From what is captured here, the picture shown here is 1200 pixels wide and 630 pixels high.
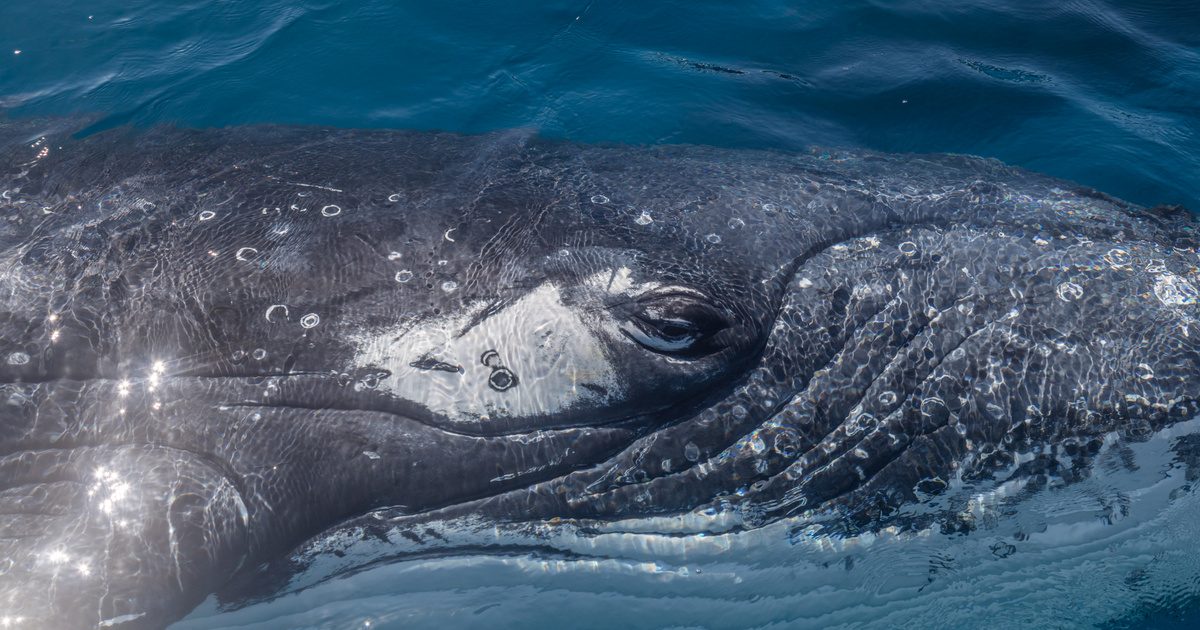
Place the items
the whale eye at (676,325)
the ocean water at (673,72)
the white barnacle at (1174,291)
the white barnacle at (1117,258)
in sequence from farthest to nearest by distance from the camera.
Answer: the ocean water at (673,72) < the white barnacle at (1117,258) < the white barnacle at (1174,291) < the whale eye at (676,325)

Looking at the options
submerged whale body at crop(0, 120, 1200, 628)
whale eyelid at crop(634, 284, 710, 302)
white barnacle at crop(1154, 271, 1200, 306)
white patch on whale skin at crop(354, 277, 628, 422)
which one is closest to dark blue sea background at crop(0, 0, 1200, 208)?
white barnacle at crop(1154, 271, 1200, 306)

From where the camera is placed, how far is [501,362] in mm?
6953

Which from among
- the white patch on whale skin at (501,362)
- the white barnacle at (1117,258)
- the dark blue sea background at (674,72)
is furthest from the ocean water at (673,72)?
the white patch on whale skin at (501,362)

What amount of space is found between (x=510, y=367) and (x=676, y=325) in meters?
1.41

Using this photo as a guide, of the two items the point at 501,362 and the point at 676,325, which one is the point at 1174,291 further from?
the point at 501,362

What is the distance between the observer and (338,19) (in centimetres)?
1489

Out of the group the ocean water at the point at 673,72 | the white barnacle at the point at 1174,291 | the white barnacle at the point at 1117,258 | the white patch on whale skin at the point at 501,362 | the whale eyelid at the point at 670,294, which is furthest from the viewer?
the ocean water at the point at 673,72

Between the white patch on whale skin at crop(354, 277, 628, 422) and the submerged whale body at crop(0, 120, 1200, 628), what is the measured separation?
2cm

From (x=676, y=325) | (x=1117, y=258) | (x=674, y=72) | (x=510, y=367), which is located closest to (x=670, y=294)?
(x=676, y=325)

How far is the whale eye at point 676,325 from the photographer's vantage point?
7098 mm

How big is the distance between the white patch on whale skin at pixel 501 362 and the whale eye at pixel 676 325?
25 cm

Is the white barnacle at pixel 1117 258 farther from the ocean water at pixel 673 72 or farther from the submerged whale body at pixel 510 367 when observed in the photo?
the ocean water at pixel 673 72

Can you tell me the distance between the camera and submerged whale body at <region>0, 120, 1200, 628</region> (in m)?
Answer: 6.55

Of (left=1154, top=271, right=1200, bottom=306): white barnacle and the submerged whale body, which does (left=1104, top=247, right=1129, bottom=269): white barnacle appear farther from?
(left=1154, top=271, right=1200, bottom=306): white barnacle
